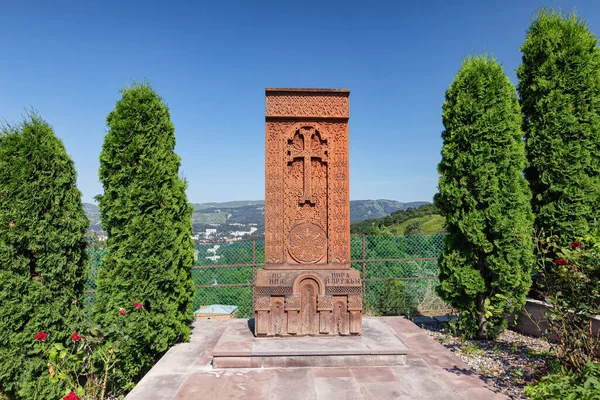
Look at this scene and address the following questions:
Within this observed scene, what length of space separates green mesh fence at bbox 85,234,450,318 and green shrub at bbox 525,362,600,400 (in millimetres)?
3314

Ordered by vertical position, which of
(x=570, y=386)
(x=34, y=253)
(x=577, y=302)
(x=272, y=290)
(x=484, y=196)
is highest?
(x=484, y=196)

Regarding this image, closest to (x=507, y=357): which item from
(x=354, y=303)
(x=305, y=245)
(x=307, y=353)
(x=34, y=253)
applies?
(x=354, y=303)

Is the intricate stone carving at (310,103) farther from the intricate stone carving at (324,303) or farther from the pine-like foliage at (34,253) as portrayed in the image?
the pine-like foliage at (34,253)

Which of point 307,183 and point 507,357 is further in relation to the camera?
point 307,183

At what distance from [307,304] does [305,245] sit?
820 millimetres

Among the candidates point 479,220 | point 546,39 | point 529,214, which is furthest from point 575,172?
point 546,39

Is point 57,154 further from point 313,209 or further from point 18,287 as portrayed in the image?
point 313,209

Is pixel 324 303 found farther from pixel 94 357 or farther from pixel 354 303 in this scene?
pixel 94 357

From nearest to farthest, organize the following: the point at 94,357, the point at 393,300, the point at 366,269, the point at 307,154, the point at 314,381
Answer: the point at 314,381 < the point at 94,357 < the point at 307,154 < the point at 393,300 < the point at 366,269

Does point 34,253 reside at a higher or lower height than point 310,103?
lower

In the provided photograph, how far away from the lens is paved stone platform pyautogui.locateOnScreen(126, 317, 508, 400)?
350 cm

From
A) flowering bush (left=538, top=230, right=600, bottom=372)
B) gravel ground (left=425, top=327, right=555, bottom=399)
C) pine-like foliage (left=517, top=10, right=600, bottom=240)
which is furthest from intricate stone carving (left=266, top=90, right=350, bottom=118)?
gravel ground (left=425, top=327, right=555, bottom=399)

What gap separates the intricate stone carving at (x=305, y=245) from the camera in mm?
4992

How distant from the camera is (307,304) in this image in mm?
4844
